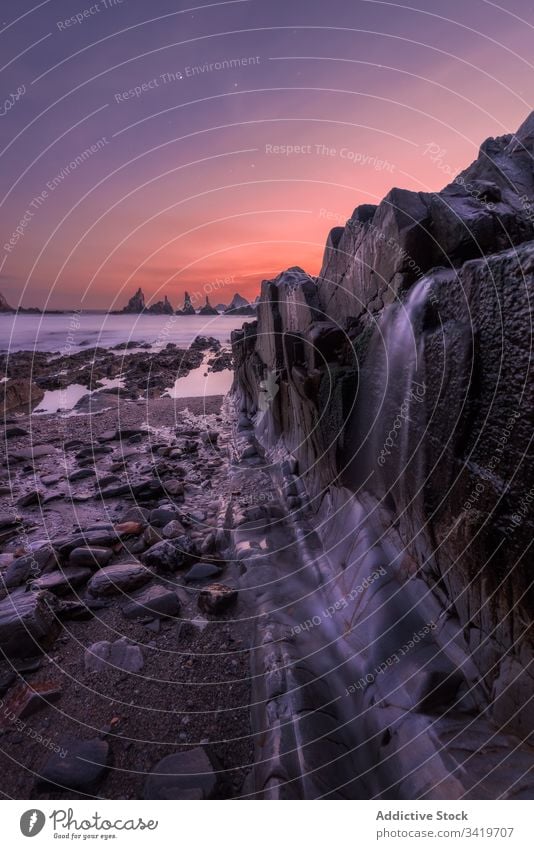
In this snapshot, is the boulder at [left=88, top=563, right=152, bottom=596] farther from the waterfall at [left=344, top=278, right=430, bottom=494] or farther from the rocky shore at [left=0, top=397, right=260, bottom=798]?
the waterfall at [left=344, top=278, right=430, bottom=494]

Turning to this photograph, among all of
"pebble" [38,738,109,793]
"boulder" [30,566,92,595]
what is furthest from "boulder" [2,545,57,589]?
"pebble" [38,738,109,793]

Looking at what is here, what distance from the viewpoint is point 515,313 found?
2.39m

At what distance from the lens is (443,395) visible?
3043mm

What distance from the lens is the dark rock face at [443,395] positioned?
7.83 feet

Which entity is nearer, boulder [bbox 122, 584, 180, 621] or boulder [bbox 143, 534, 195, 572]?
boulder [bbox 122, 584, 180, 621]

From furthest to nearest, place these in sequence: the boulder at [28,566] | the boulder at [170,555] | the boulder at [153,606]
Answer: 1. the boulder at [170,555]
2. the boulder at [28,566]
3. the boulder at [153,606]

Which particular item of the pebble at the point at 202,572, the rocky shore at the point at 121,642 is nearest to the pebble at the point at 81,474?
the rocky shore at the point at 121,642

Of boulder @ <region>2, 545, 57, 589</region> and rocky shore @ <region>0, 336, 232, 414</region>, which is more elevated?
rocky shore @ <region>0, 336, 232, 414</region>

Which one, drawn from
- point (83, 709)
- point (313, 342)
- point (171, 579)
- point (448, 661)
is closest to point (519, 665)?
point (448, 661)

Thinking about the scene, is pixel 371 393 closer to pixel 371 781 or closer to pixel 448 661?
pixel 448 661

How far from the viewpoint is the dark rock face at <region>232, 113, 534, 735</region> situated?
2387mm

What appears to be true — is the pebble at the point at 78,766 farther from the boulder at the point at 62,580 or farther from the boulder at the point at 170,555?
Result: the boulder at the point at 170,555

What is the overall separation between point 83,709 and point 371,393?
3942 millimetres

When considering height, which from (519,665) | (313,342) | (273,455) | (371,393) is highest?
(313,342)
